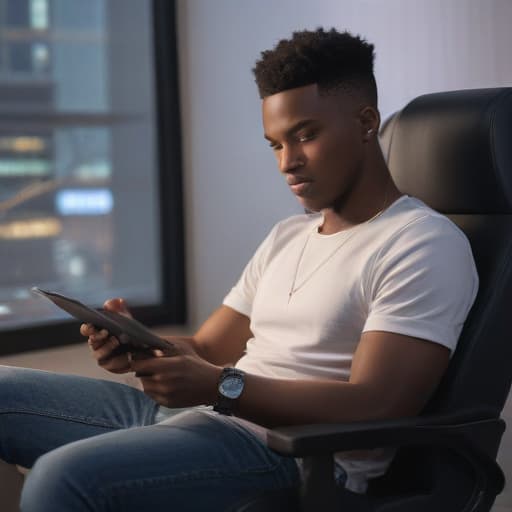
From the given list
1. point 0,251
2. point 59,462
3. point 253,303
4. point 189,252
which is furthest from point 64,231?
point 59,462

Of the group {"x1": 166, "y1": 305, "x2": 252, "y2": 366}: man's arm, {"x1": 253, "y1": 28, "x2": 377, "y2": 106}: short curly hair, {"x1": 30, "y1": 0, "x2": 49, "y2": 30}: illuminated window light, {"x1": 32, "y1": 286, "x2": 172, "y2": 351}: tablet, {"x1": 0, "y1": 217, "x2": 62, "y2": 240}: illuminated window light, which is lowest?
{"x1": 166, "y1": 305, "x2": 252, "y2": 366}: man's arm

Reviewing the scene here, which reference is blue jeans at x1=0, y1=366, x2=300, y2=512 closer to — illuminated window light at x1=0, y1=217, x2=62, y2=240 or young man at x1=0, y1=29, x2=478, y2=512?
young man at x1=0, y1=29, x2=478, y2=512

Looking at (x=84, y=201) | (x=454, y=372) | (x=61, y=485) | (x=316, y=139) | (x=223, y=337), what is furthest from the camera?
(x=84, y=201)

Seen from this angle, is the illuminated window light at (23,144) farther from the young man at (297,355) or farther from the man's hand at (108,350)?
the man's hand at (108,350)

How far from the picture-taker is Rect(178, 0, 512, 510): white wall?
2.28 m

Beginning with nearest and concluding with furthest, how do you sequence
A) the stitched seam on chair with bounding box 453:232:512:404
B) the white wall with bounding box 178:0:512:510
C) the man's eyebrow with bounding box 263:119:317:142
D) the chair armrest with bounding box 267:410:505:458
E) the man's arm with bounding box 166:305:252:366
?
1. the chair armrest with bounding box 267:410:505:458
2. the stitched seam on chair with bounding box 453:232:512:404
3. the man's eyebrow with bounding box 263:119:317:142
4. the man's arm with bounding box 166:305:252:366
5. the white wall with bounding box 178:0:512:510

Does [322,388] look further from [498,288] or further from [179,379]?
[498,288]

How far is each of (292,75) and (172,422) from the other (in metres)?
0.61

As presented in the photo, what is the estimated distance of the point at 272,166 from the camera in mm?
2688

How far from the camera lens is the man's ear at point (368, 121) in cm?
154

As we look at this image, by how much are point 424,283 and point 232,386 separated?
0.33 meters

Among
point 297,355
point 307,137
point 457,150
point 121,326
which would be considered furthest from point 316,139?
point 121,326

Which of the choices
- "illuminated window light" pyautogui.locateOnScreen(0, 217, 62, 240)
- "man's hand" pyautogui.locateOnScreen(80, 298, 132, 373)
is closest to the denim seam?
"man's hand" pyautogui.locateOnScreen(80, 298, 132, 373)

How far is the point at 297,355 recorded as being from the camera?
1.50 m
